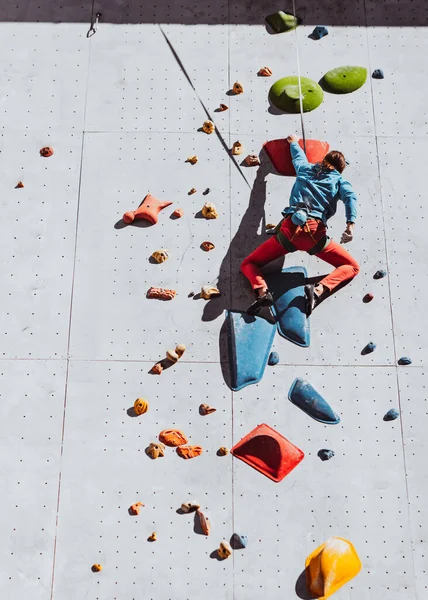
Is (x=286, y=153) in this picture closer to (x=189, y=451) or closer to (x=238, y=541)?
(x=189, y=451)

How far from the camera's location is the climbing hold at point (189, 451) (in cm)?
577

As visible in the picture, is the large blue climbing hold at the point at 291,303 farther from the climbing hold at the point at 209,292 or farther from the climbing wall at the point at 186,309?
the climbing hold at the point at 209,292

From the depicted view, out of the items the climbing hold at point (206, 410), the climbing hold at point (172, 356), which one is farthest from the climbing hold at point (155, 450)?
the climbing hold at point (172, 356)

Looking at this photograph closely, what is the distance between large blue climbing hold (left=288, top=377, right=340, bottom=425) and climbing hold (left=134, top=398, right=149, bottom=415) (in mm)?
1084

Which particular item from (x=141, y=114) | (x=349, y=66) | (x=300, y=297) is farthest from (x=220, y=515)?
(x=349, y=66)

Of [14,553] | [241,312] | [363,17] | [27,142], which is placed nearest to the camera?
[14,553]

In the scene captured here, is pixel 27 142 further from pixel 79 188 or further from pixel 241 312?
pixel 241 312

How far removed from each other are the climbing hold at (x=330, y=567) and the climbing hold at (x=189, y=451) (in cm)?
109

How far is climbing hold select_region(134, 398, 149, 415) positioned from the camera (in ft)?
19.2

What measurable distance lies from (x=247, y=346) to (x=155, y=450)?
1.04 meters

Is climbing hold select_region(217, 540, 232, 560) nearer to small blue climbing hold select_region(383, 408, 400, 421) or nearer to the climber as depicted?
small blue climbing hold select_region(383, 408, 400, 421)

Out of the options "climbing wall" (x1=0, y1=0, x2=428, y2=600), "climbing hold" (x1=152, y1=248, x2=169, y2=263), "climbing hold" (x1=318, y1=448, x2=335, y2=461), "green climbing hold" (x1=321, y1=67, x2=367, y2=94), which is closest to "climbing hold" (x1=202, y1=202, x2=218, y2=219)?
"climbing wall" (x1=0, y1=0, x2=428, y2=600)

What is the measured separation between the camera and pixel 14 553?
561 centimetres

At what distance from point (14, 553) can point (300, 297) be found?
2.83 m
